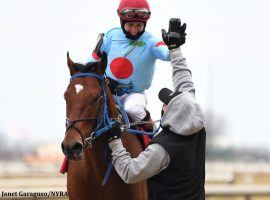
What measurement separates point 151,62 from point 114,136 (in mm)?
1553

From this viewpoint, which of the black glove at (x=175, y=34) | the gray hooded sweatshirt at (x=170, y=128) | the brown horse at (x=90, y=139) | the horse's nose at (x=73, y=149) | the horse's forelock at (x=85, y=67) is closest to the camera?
the gray hooded sweatshirt at (x=170, y=128)

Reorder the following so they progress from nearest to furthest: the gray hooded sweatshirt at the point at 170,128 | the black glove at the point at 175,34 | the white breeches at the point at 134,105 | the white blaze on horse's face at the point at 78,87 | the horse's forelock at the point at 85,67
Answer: the gray hooded sweatshirt at the point at 170,128, the white blaze on horse's face at the point at 78,87, the black glove at the point at 175,34, the horse's forelock at the point at 85,67, the white breeches at the point at 134,105

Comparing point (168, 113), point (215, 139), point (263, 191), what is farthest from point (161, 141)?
point (215, 139)

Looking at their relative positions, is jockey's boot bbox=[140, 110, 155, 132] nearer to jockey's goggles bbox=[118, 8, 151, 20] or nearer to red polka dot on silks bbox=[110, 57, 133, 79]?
red polka dot on silks bbox=[110, 57, 133, 79]

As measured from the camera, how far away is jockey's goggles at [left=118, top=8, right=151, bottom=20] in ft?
24.1

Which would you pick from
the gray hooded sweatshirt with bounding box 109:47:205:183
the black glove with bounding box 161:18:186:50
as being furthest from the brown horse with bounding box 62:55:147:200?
the black glove with bounding box 161:18:186:50

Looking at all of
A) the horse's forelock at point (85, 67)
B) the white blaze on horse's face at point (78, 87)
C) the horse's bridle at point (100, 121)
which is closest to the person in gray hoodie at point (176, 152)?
the horse's bridle at point (100, 121)

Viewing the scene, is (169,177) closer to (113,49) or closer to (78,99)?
(78,99)

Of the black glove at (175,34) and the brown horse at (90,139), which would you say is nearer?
the brown horse at (90,139)

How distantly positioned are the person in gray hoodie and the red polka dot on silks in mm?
1386

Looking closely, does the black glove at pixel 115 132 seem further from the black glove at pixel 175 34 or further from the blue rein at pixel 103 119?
the black glove at pixel 175 34

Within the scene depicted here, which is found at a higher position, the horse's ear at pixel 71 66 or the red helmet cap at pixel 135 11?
the red helmet cap at pixel 135 11

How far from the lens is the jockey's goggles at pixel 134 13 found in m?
7.34

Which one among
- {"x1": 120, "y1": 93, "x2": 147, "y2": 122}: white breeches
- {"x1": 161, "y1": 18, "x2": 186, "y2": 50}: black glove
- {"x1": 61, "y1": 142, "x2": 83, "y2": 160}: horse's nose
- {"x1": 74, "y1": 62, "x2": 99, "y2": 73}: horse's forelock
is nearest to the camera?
{"x1": 61, "y1": 142, "x2": 83, "y2": 160}: horse's nose
